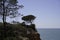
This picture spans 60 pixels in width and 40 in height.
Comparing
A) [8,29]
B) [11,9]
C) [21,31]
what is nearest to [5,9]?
[11,9]

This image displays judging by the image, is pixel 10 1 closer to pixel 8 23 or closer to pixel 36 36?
pixel 8 23

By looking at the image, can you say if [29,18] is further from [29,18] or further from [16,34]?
[16,34]

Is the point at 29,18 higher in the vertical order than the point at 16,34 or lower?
higher

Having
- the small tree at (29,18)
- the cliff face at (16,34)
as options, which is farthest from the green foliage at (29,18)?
the cliff face at (16,34)

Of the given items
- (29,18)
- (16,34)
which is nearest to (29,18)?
(29,18)

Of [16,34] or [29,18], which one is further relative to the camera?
[29,18]

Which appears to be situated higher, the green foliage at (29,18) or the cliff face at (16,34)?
the green foliage at (29,18)

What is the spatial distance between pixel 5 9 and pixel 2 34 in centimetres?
424

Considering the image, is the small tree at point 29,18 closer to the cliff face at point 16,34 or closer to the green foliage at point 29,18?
the green foliage at point 29,18

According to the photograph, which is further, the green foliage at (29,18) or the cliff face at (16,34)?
the green foliage at (29,18)

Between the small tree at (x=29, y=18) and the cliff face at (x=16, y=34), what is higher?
the small tree at (x=29, y=18)

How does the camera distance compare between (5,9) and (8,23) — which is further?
(8,23)

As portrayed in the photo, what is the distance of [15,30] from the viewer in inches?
1231

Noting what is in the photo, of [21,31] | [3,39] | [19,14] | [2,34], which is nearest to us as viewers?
[3,39]
